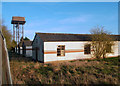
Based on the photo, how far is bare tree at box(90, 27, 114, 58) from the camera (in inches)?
552

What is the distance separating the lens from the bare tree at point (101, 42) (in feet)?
46.0

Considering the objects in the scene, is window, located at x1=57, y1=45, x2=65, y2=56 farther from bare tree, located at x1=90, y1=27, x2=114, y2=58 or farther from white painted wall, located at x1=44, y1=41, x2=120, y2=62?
bare tree, located at x1=90, y1=27, x2=114, y2=58

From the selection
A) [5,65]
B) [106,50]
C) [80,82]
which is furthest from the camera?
[106,50]

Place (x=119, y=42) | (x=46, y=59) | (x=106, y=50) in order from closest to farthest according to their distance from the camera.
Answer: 1. (x=46, y=59)
2. (x=106, y=50)
3. (x=119, y=42)

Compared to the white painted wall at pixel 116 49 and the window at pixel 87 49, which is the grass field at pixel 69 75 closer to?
the window at pixel 87 49

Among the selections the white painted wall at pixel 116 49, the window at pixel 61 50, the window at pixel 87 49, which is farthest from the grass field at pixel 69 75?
the white painted wall at pixel 116 49

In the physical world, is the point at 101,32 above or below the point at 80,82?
above

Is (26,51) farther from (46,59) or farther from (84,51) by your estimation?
(84,51)

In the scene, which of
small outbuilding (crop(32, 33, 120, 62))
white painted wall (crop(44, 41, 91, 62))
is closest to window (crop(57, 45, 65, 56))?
small outbuilding (crop(32, 33, 120, 62))

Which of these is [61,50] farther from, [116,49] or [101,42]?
[116,49]

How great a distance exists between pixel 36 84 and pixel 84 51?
34.4ft

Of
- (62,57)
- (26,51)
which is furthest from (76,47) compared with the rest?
(26,51)

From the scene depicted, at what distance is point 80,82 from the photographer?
612 cm

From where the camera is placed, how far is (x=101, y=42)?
14.2 m
